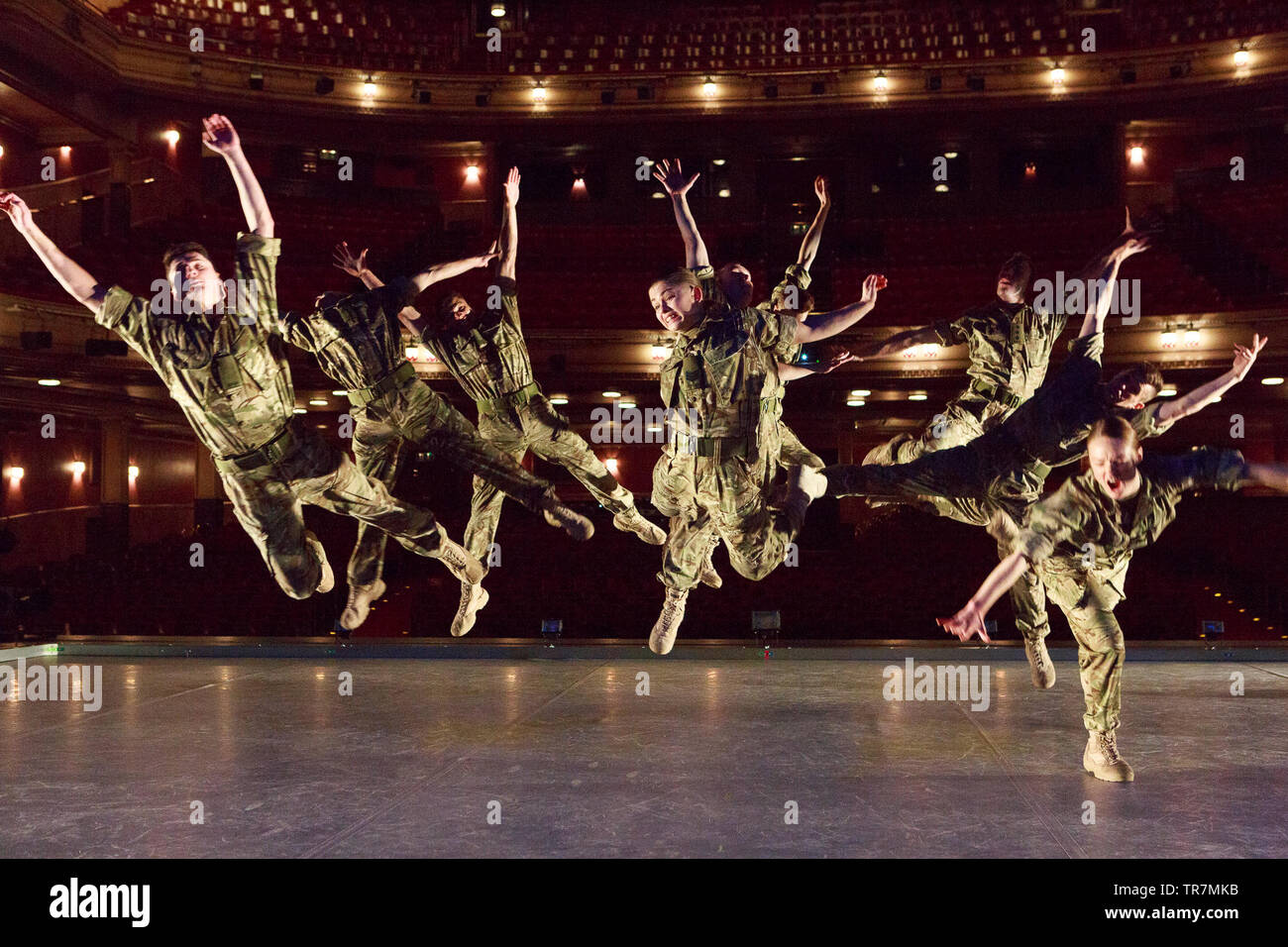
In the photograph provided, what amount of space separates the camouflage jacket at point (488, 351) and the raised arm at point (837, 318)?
1791 millimetres

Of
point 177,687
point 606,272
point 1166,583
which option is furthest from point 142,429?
point 1166,583

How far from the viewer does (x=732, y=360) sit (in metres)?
6.00

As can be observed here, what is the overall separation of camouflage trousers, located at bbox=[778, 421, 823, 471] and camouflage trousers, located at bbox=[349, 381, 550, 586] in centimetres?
150

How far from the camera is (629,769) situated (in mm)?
6625

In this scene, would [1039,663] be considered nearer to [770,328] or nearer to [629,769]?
[629,769]

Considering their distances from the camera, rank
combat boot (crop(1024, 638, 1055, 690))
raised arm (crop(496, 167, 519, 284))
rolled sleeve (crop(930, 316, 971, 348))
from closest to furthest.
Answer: raised arm (crop(496, 167, 519, 284)), rolled sleeve (crop(930, 316, 971, 348)), combat boot (crop(1024, 638, 1055, 690))

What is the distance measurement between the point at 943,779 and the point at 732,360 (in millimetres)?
2710

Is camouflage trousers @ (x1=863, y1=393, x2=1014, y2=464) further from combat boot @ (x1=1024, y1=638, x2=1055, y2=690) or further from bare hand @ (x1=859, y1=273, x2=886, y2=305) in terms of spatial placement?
combat boot @ (x1=1024, y1=638, x2=1055, y2=690)

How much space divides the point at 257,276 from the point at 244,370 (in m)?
0.49

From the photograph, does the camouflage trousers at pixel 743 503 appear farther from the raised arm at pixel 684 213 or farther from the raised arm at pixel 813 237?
the raised arm at pixel 813 237

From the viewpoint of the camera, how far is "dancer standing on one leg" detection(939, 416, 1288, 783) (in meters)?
5.26

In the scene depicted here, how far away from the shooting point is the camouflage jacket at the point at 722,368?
19.7 feet

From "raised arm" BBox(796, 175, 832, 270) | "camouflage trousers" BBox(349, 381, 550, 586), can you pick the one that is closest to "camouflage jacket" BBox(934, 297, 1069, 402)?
"raised arm" BBox(796, 175, 832, 270)

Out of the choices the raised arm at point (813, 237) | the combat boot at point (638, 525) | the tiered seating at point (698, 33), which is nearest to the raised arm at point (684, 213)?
the raised arm at point (813, 237)
